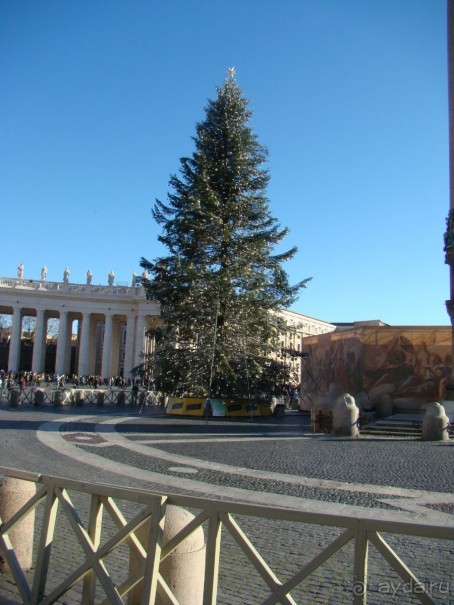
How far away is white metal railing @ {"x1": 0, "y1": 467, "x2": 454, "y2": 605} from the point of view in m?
3.06

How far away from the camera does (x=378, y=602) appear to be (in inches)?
176

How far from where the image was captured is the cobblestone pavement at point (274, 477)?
16.2ft

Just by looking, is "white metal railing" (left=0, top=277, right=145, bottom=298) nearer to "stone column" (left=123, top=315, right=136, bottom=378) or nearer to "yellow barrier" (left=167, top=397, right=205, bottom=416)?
"stone column" (left=123, top=315, right=136, bottom=378)

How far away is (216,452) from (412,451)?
4970 millimetres

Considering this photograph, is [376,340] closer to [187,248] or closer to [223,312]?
[223,312]

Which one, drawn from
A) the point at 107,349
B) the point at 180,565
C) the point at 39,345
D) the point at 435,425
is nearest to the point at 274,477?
the point at 180,565

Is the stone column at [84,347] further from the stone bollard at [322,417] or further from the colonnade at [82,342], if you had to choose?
the stone bollard at [322,417]

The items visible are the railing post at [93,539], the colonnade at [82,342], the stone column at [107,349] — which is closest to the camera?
the railing post at [93,539]

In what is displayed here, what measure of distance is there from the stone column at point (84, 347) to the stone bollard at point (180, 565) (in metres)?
67.8

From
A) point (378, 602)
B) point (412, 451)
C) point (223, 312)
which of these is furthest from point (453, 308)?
point (378, 602)

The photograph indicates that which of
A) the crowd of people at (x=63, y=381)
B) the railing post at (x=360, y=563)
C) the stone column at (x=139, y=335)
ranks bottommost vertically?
the crowd of people at (x=63, y=381)

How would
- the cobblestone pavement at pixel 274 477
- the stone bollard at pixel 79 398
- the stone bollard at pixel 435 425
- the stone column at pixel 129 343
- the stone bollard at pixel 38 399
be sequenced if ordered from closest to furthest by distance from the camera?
the cobblestone pavement at pixel 274 477 < the stone bollard at pixel 435 425 < the stone bollard at pixel 38 399 < the stone bollard at pixel 79 398 < the stone column at pixel 129 343

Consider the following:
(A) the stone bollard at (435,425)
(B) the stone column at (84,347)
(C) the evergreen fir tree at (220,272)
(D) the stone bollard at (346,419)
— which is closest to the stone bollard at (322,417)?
(D) the stone bollard at (346,419)

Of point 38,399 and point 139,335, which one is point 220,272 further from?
point 139,335
